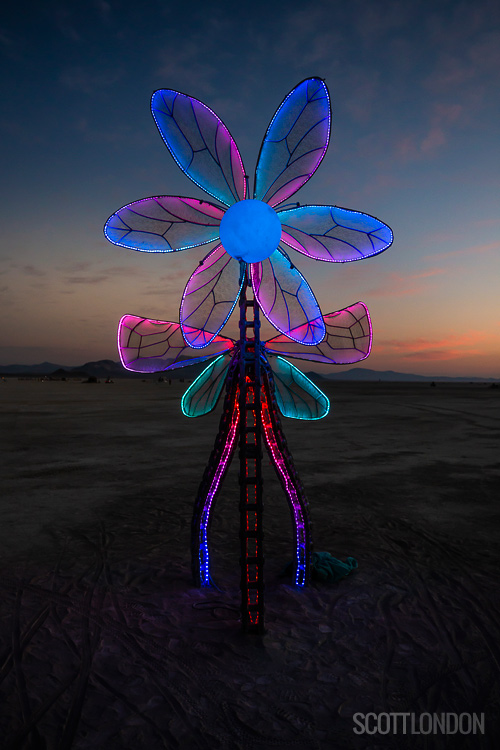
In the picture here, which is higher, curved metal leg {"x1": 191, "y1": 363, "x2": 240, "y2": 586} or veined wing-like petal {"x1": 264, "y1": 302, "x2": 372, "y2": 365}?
veined wing-like petal {"x1": 264, "y1": 302, "x2": 372, "y2": 365}

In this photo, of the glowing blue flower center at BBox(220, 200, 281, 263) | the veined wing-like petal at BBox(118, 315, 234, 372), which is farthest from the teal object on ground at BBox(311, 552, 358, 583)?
the glowing blue flower center at BBox(220, 200, 281, 263)

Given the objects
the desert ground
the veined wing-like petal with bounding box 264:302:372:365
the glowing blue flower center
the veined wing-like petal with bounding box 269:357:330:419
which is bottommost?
the desert ground

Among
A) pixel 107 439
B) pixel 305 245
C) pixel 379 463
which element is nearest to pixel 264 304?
pixel 305 245

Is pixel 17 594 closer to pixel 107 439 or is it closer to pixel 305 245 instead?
pixel 305 245

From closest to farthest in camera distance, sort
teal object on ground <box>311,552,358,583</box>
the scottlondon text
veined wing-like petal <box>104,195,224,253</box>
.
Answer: the scottlondon text < veined wing-like petal <box>104,195,224,253</box> < teal object on ground <box>311,552,358,583</box>

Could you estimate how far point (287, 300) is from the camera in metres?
4.15

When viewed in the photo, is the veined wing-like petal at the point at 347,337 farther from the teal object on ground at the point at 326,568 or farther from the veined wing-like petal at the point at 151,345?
the teal object on ground at the point at 326,568

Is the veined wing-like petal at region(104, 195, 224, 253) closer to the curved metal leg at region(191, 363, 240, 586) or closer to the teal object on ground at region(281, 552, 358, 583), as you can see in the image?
the curved metal leg at region(191, 363, 240, 586)

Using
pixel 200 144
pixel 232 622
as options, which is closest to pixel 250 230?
pixel 200 144

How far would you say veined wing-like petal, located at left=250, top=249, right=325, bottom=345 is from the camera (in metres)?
4.00

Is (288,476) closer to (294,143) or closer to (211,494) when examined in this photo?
(211,494)

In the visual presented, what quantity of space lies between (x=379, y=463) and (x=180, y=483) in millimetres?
5215

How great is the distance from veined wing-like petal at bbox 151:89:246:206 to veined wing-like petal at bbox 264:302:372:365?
146 cm

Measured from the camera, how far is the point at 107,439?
1588cm
